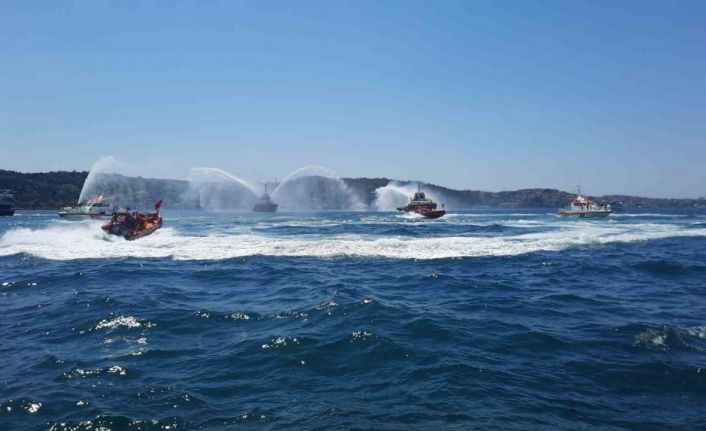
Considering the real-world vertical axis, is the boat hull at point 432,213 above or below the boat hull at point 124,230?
above

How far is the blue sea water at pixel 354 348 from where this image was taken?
8.20 m

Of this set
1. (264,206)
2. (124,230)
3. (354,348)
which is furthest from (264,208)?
(354,348)

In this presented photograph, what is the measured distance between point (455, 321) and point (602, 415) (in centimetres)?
630

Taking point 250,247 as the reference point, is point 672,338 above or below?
below

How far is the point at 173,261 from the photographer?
28.0m

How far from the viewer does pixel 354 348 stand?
11.8 metres

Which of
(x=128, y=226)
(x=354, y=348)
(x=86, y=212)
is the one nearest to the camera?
(x=354, y=348)

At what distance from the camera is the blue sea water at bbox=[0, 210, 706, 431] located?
820 cm

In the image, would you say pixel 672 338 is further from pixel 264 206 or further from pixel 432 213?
pixel 264 206

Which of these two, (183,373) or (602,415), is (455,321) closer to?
(602,415)

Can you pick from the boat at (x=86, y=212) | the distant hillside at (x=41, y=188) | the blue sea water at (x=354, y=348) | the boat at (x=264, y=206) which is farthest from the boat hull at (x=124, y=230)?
the distant hillside at (x=41, y=188)

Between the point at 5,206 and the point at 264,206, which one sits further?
the point at 264,206

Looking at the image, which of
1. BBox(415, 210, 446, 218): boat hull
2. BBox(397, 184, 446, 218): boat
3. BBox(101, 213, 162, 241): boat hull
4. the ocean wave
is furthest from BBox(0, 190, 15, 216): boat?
the ocean wave

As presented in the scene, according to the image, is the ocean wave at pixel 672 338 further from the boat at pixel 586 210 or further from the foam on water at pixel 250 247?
the boat at pixel 586 210
